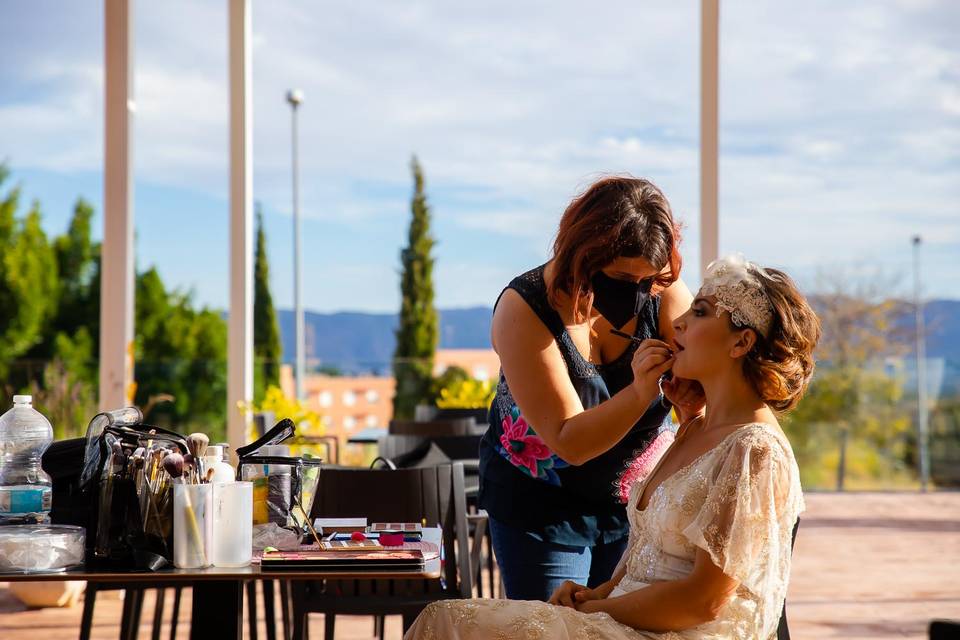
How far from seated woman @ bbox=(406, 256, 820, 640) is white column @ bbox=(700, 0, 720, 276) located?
3.23m

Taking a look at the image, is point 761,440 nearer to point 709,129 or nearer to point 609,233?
point 609,233

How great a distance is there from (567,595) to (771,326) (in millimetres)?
640

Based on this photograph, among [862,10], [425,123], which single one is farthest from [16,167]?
[862,10]

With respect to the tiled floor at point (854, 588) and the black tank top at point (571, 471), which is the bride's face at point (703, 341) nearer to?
the black tank top at point (571, 471)

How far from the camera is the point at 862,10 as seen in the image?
11.1m

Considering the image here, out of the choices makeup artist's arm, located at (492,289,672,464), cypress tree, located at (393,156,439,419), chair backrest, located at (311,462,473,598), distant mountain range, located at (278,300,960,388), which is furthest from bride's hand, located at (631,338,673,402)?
cypress tree, located at (393,156,439,419)

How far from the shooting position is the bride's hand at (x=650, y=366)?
196cm

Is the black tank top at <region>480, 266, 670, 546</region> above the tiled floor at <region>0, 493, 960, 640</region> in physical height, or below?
above

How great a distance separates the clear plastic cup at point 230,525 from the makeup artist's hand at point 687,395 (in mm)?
872

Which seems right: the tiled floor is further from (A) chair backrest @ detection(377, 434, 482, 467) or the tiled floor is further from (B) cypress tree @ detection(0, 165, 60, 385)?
(B) cypress tree @ detection(0, 165, 60, 385)

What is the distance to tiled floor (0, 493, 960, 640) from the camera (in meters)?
4.50

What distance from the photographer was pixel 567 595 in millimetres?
2035

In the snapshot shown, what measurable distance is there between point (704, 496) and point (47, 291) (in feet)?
36.1

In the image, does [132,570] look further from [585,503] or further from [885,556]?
[885,556]
